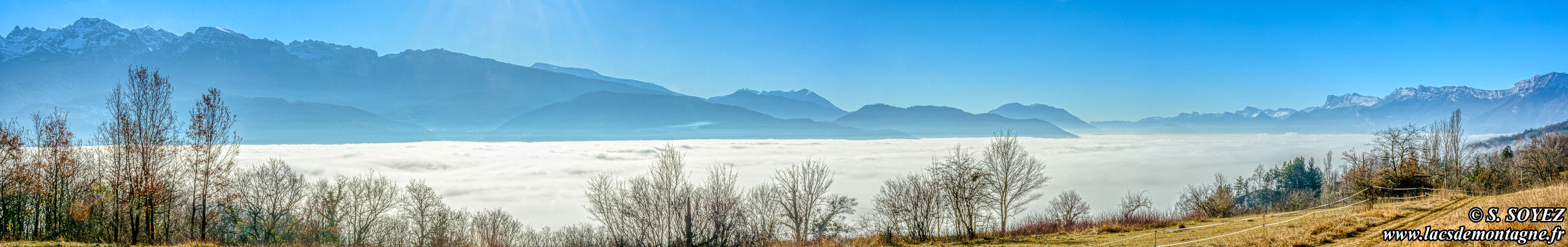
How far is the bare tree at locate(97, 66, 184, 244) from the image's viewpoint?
26328 millimetres

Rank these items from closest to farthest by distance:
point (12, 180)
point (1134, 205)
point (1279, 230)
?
point (1279, 230) < point (12, 180) < point (1134, 205)

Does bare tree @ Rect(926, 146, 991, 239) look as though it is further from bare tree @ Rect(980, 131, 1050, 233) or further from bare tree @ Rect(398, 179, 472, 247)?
bare tree @ Rect(398, 179, 472, 247)

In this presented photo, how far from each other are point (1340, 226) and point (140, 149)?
145 feet

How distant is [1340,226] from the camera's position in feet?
52.2

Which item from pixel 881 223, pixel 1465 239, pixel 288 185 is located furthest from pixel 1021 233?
pixel 288 185

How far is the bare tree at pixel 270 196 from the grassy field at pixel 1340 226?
2413 inches

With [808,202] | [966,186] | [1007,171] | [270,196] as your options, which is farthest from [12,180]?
[1007,171]

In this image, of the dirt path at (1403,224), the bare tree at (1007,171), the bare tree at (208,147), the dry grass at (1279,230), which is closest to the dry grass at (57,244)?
the bare tree at (208,147)

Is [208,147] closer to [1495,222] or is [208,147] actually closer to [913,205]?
[913,205]

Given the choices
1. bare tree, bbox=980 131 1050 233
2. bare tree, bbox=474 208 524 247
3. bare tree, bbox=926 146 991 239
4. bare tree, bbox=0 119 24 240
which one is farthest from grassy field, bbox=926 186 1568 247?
bare tree, bbox=474 208 524 247

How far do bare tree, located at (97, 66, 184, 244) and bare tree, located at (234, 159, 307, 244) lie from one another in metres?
→ 30.8

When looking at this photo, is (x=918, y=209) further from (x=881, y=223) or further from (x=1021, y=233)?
(x=1021, y=233)

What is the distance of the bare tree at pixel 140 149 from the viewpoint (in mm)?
26328

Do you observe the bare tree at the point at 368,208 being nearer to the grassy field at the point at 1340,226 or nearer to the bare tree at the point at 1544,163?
the grassy field at the point at 1340,226
